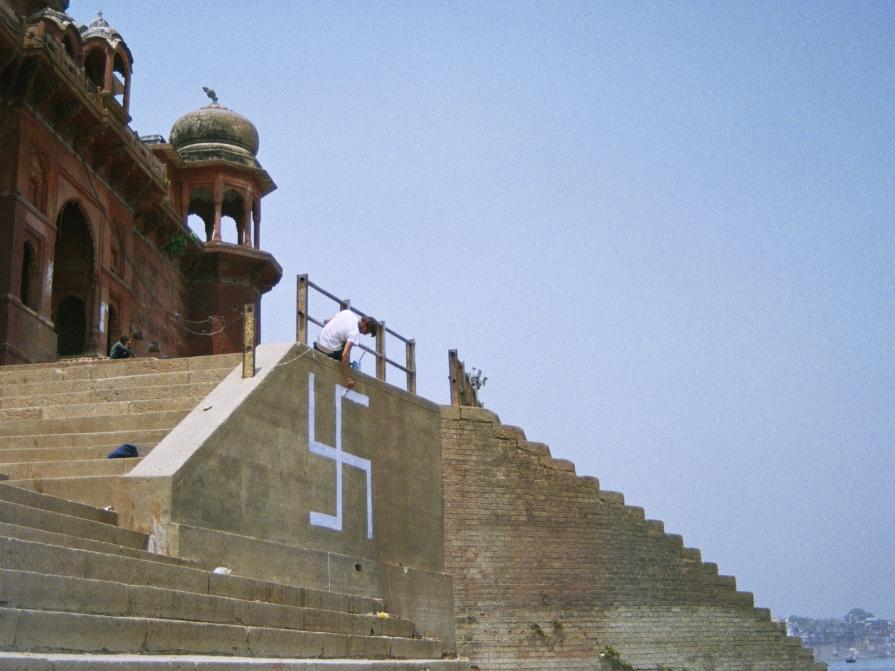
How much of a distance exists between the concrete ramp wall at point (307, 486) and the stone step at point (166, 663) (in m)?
A: 1.80

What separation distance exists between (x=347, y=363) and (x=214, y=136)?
16918mm

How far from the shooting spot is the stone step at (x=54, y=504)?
7.50 meters

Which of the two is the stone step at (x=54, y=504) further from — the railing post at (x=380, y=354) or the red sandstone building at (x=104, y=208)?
the red sandstone building at (x=104, y=208)

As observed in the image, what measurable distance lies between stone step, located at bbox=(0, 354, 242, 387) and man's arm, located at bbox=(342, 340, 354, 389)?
1249 mm

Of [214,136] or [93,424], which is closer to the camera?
[93,424]

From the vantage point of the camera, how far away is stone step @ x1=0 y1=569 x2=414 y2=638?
18.1 feet

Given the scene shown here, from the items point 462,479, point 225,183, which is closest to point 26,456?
point 462,479

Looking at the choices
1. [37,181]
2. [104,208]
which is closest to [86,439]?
[37,181]

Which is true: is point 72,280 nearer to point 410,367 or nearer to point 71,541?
point 410,367

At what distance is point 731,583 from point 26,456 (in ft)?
43.2

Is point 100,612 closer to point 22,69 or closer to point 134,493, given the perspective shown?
point 134,493

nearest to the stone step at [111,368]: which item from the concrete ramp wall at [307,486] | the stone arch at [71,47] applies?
the concrete ramp wall at [307,486]

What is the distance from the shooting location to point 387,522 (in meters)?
13.5

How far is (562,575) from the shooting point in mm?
17891
